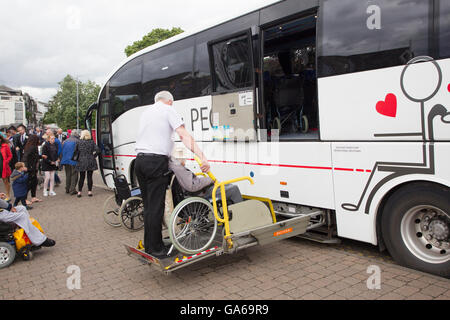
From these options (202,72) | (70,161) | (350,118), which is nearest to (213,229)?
(350,118)

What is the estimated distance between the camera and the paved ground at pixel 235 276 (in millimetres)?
3875

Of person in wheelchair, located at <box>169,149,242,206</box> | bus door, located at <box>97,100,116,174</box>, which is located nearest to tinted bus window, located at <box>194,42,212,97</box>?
person in wheelchair, located at <box>169,149,242,206</box>

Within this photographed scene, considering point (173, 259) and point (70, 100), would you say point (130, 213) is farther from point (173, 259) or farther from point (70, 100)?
point (70, 100)

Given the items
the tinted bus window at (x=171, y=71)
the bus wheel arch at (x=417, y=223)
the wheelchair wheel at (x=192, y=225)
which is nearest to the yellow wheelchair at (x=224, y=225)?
the wheelchair wheel at (x=192, y=225)

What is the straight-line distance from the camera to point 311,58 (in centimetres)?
760

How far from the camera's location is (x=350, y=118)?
454 cm

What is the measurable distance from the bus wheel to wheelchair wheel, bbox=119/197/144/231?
4.35m

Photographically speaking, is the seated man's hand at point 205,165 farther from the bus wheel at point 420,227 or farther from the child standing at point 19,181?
the child standing at point 19,181

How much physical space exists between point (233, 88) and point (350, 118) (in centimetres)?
215

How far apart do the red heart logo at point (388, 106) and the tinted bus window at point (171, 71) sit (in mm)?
3699

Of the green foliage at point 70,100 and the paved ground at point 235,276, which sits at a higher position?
the green foliage at point 70,100

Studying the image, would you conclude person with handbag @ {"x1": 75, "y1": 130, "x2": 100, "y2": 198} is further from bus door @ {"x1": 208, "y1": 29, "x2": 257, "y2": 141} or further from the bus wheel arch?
the bus wheel arch

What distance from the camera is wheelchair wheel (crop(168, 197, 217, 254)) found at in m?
4.17
